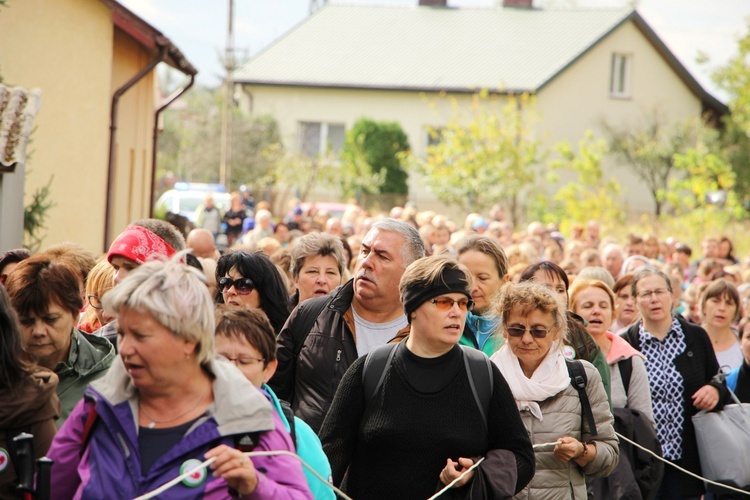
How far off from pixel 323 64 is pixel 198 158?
362 inches

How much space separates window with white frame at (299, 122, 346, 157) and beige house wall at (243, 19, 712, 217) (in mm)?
406

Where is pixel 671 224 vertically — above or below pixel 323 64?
below

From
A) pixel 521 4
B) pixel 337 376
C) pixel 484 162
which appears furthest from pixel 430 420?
pixel 521 4

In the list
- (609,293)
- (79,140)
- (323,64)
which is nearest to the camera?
(609,293)

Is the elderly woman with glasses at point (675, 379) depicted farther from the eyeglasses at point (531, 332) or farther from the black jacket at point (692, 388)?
the eyeglasses at point (531, 332)

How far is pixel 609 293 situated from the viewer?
7652mm

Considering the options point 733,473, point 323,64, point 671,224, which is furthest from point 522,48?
point 733,473

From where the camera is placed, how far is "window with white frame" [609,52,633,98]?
49.3 m

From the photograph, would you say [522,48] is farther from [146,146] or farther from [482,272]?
[482,272]

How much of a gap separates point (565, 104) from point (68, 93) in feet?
113

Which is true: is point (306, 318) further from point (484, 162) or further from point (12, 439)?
point (484, 162)

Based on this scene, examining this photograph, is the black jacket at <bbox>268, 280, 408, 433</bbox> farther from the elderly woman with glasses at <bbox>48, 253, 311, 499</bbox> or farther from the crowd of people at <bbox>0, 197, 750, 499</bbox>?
the elderly woman with glasses at <bbox>48, 253, 311, 499</bbox>

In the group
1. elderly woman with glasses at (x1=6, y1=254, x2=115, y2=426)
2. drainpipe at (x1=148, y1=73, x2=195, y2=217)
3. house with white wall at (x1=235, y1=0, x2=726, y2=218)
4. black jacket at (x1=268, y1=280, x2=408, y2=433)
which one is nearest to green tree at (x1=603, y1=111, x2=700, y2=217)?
house with white wall at (x1=235, y1=0, x2=726, y2=218)

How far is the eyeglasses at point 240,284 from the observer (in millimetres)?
6590
